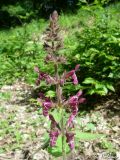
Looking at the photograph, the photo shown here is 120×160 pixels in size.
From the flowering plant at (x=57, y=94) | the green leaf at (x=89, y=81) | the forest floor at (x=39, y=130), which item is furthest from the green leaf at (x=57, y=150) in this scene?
the green leaf at (x=89, y=81)

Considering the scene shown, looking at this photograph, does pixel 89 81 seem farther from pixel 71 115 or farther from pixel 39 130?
pixel 71 115

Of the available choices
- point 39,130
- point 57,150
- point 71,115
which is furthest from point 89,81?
point 71,115

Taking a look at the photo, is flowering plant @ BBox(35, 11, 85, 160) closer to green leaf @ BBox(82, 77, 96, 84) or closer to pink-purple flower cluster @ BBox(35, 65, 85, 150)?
pink-purple flower cluster @ BBox(35, 65, 85, 150)

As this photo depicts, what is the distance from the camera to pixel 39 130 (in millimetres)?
4543

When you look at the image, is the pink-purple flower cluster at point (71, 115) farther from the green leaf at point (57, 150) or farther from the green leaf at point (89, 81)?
the green leaf at point (89, 81)

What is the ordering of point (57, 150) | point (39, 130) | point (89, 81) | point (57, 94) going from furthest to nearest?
1. point (89, 81)
2. point (39, 130)
3. point (57, 150)
4. point (57, 94)

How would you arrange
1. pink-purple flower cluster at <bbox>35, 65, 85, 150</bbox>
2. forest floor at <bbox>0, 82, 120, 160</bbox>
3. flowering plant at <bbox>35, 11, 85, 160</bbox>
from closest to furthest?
flowering plant at <bbox>35, 11, 85, 160</bbox> < pink-purple flower cluster at <bbox>35, 65, 85, 150</bbox> < forest floor at <bbox>0, 82, 120, 160</bbox>

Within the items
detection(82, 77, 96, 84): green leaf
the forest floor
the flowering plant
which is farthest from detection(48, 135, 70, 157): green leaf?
detection(82, 77, 96, 84): green leaf

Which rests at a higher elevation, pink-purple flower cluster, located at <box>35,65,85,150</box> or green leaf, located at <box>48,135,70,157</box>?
pink-purple flower cluster, located at <box>35,65,85,150</box>

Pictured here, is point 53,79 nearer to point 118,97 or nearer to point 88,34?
point 118,97

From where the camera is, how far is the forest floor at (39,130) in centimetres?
390

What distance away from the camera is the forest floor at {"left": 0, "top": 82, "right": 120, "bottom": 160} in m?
3.90

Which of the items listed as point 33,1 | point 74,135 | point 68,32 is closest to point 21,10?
point 33,1

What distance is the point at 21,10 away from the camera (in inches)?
586
